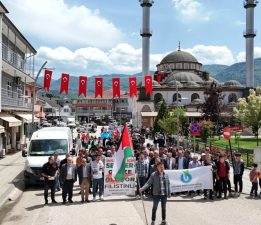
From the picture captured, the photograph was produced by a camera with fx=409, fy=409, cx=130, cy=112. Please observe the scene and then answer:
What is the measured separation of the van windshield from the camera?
57.6 feet

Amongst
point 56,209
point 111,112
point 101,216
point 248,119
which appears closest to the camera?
point 101,216

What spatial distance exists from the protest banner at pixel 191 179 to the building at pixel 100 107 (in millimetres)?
111150

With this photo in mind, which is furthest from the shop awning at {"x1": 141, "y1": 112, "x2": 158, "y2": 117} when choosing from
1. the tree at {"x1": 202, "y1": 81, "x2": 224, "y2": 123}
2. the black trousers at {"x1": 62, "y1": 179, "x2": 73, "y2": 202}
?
the black trousers at {"x1": 62, "y1": 179, "x2": 73, "y2": 202}

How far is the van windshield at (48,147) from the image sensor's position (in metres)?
17.6

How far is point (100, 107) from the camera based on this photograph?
133 metres

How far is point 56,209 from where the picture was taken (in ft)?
40.0

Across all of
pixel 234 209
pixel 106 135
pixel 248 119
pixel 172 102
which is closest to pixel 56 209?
pixel 234 209

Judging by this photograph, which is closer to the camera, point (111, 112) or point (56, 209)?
point (56, 209)

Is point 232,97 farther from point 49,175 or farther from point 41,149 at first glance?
point 49,175

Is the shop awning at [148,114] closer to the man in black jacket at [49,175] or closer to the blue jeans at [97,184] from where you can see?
the blue jeans at [97,184]

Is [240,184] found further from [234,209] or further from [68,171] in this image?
[68,171]

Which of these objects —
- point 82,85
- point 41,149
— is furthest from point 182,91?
point 41,149

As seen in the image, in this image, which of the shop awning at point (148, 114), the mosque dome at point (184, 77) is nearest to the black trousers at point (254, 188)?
the shop awning at point (148, 114)

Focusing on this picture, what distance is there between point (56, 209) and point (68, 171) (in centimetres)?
135
